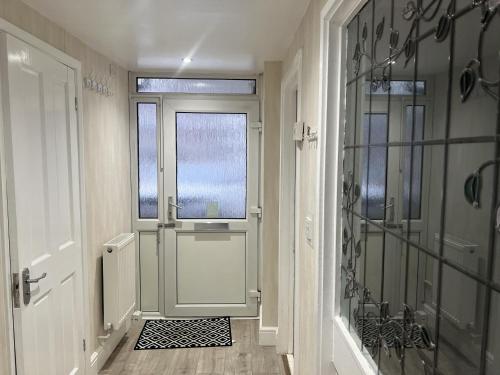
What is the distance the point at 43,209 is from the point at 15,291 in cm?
45

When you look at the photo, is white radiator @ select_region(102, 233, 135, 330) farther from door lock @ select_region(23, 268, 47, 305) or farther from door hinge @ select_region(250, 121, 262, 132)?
door hinge @ select_region(250, 121, 262, 132)

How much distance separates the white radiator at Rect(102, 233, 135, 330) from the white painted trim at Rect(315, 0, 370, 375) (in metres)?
1.90

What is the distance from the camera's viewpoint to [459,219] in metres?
0.74

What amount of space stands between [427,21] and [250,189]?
9.87 feet

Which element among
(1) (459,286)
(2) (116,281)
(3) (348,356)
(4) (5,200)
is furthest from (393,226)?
(2) (116,281)

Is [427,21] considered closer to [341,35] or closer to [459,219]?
[459,219]

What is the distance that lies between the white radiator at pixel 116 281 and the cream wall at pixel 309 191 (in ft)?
4.83

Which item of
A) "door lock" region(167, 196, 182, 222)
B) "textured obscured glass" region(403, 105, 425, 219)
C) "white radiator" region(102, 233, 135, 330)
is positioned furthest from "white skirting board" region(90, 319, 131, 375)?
"textured obscured glass" region(403, 105, 425, 219)

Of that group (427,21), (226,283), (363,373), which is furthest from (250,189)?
(427,21)

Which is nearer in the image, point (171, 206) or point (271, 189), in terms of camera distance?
point (271, 189)

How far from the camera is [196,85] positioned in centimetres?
382

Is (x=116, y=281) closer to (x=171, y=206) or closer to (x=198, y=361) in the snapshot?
(x=198, y=361)

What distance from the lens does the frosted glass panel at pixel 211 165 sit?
3.81 meters

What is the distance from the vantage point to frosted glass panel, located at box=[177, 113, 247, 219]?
3.81m
